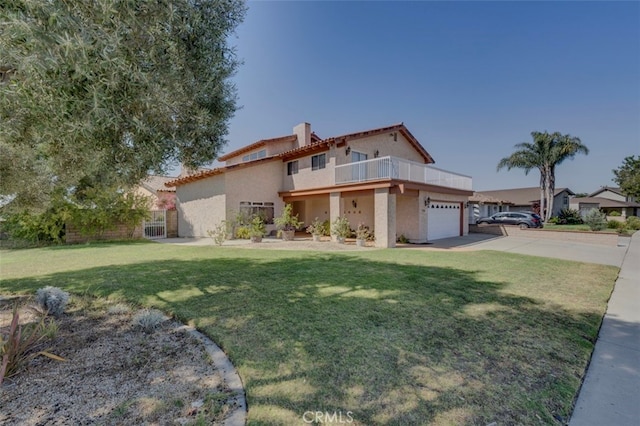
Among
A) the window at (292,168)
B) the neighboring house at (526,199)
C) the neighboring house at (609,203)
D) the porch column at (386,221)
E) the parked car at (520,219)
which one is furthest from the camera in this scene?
the neighboring house at (609,203)

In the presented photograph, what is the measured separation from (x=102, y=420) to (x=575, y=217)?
4471cm

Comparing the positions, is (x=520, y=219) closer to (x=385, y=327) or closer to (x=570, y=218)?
(x=570, y=218)

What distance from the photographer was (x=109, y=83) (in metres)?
3.26

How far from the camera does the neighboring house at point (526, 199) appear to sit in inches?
1545

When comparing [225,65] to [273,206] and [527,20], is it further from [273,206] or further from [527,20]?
[273,206]

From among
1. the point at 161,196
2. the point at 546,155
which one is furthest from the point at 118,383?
the point at 546,155

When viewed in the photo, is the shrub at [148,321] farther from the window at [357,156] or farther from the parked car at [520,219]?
the parked car at [520,219]

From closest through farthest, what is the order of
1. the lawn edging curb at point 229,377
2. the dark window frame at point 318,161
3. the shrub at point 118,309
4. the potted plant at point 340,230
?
the lawn edging curb at point 229,377
the shrub at point 118,309
the potted plant at point 340,230
the dark window frame at point 318,161

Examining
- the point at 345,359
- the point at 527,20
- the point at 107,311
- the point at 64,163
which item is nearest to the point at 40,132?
the point at 64,163

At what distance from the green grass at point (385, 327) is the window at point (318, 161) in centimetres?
995

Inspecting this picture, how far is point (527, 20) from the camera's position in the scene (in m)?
11.6

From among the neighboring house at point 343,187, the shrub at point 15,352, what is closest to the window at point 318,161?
the neighboring house at point 343,187

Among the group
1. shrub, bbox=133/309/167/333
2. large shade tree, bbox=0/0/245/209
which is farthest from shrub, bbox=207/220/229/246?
shrub, bbox=133/309/167/333

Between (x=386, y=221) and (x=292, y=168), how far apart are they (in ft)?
29.0
